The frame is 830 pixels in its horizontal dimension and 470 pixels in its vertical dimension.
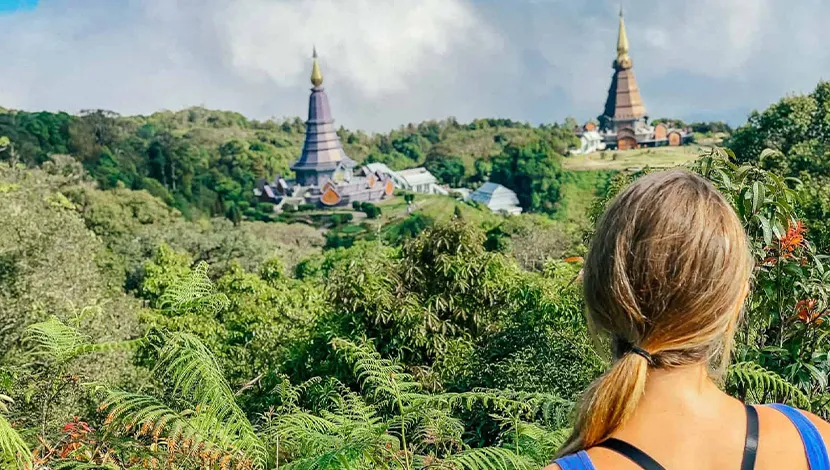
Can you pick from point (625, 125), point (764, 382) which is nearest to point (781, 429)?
point (764, 382)

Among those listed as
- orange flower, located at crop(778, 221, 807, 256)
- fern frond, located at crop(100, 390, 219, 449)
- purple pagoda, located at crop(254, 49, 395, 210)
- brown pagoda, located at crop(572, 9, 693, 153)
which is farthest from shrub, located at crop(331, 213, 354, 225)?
fern frond, located at crop(100, 390, 219, 449)

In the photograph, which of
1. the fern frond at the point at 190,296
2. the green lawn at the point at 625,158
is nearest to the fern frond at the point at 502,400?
the fern frond at the point at 190,296

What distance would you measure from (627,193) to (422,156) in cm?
6783

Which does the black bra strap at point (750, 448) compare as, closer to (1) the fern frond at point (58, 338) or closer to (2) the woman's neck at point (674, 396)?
(2) the woman's neck at point (674, 396)

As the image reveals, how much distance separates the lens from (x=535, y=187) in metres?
43.5

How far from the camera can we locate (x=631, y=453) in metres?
0.93

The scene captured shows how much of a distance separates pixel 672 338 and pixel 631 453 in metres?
0.15

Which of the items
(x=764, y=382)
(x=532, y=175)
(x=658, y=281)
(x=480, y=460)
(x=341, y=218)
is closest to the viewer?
(x=658, y=281)

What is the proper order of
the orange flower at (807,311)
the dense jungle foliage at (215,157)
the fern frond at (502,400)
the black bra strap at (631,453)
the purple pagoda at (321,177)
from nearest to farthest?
the black bra strap at (631,453)
the fern frond at (502,400)
the orange flower at (807,311)
the dense jungle foliage at (215,157)
the purple pagoda at (321,177)

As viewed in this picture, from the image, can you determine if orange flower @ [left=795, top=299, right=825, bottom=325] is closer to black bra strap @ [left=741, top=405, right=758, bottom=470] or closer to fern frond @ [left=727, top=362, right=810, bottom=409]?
fern frond @ [left=727, top=362, right=810, bottom=409]

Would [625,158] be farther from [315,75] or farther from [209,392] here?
[209,392]

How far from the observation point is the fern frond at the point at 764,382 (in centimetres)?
234

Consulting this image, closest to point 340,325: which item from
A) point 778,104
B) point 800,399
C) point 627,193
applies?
point 800,399

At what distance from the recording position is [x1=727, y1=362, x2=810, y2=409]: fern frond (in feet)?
7.68
